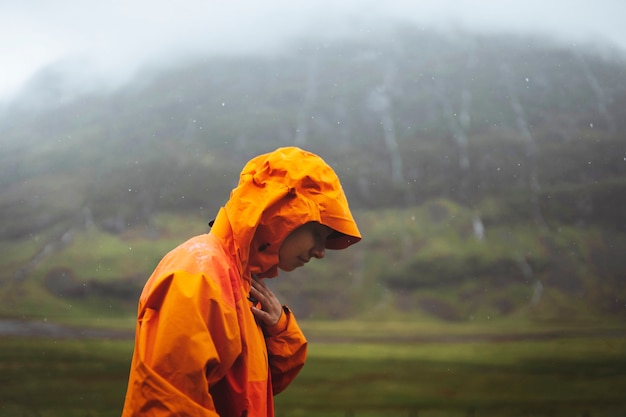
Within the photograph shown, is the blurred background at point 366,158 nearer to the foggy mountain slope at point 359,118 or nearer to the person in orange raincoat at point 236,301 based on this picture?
the foggy mountain slope at point 359,118

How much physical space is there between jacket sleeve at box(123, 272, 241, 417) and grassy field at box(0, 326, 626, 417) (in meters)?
3.22

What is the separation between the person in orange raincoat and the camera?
1283mm

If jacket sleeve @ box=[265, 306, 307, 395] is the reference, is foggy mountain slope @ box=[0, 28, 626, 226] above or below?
below

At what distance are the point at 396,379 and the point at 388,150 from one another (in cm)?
167

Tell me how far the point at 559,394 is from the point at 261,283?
3519mm

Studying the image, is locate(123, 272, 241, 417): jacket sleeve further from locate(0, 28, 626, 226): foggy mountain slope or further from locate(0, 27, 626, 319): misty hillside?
locate(0, 28, 626, 226): foggy mountain slope

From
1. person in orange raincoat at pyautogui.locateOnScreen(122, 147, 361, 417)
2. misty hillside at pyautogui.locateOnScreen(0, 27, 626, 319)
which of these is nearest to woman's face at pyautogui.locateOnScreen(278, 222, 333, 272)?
person in orange raincoat at pyautogui.locateOnScreen(122, 147, 361, 417)

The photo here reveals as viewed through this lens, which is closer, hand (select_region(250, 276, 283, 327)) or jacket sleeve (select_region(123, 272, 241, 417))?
jacket sleeve (select_region(123, 272, 241, 417))

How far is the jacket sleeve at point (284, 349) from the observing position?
1.78m

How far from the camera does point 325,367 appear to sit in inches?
184

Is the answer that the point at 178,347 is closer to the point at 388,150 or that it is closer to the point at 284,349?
the point at 284,349

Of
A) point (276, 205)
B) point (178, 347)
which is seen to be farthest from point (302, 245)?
point (178, 347)

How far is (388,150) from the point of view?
5.29 m

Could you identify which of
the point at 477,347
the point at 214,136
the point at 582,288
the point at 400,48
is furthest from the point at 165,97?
the point at 582,288
